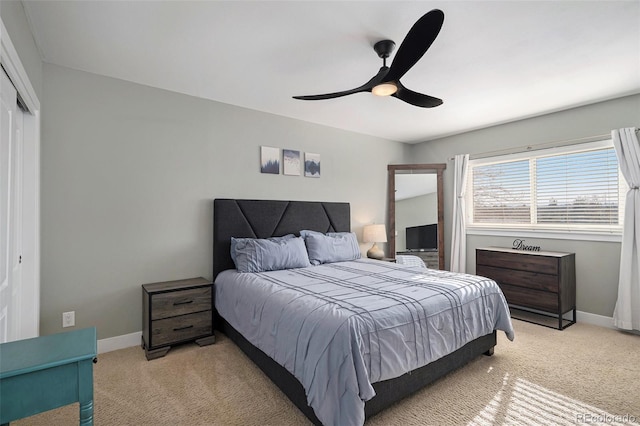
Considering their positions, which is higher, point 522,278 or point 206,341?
point 522,278

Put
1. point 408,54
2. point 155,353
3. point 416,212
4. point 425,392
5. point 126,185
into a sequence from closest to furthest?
point 408,54 < point 425,392 < point 155,353 < point 126,185 < point 416,212

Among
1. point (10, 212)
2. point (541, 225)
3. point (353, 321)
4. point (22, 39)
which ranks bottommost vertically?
point (353, 321)

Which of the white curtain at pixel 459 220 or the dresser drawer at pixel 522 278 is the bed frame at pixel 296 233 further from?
the white curtain at pixel 459 220

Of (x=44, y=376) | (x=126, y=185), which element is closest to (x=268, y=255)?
(x=126, y=185)

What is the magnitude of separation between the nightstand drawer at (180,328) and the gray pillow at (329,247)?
1.29 m

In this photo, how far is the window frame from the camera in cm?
348

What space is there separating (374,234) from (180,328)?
2.86m

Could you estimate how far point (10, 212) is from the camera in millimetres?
1903

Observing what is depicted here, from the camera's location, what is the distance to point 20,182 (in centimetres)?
229

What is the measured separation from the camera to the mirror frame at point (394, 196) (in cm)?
499

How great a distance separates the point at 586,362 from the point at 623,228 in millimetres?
1628

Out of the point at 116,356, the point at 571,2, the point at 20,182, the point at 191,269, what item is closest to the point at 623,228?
the point at 571,2

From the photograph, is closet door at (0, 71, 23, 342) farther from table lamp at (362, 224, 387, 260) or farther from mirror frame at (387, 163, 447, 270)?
mirror frame at (387, 163, 447, 270)

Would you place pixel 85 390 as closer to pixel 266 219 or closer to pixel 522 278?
pixel 266 219
